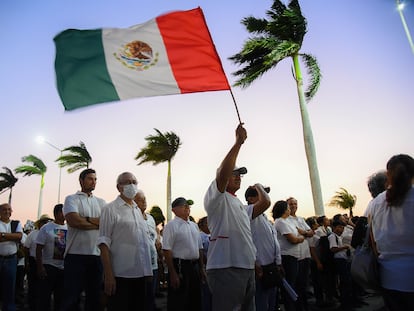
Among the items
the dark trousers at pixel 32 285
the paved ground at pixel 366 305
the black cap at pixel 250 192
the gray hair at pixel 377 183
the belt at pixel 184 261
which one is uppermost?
the black cap at pixel 250 192

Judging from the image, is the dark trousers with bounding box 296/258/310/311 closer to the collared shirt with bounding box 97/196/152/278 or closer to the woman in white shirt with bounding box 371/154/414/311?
the collared shirt with bounding box 97/196/152/278

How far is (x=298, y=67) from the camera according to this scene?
16609 millimetres

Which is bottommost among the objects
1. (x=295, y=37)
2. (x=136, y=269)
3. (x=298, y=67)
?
(x=136, y=269)

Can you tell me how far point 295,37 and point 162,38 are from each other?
14.4m

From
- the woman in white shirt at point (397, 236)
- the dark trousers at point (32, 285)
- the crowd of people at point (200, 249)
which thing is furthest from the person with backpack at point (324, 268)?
the dark trousers at point (32, 285)

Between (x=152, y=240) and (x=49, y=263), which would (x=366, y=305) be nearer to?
(x=152, y=240)

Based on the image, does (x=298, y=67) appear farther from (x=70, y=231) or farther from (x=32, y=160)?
(x=32, y=160)

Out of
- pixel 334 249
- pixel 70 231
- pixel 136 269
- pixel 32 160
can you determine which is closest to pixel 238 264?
pixel 136 269

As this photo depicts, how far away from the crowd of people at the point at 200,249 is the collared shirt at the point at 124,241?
0.03 ft

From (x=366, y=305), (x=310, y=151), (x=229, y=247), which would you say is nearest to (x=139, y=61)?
(x=229, y=247)

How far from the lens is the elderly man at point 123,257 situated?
11.5ft

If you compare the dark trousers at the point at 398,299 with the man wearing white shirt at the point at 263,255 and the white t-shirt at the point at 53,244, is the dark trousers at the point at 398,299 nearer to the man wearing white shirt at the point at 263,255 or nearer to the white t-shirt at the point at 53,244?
the man wearing white shirt at the point at 263,255

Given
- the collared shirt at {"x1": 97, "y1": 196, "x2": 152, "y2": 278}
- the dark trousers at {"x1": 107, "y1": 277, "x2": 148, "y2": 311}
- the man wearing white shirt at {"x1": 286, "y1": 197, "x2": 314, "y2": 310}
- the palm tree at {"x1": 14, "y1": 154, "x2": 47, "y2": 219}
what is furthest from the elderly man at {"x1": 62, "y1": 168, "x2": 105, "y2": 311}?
the palm tree at {"x1": 14, "y1": 154, "x2": 47, "y2": 219}

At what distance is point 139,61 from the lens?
4.00 meters
